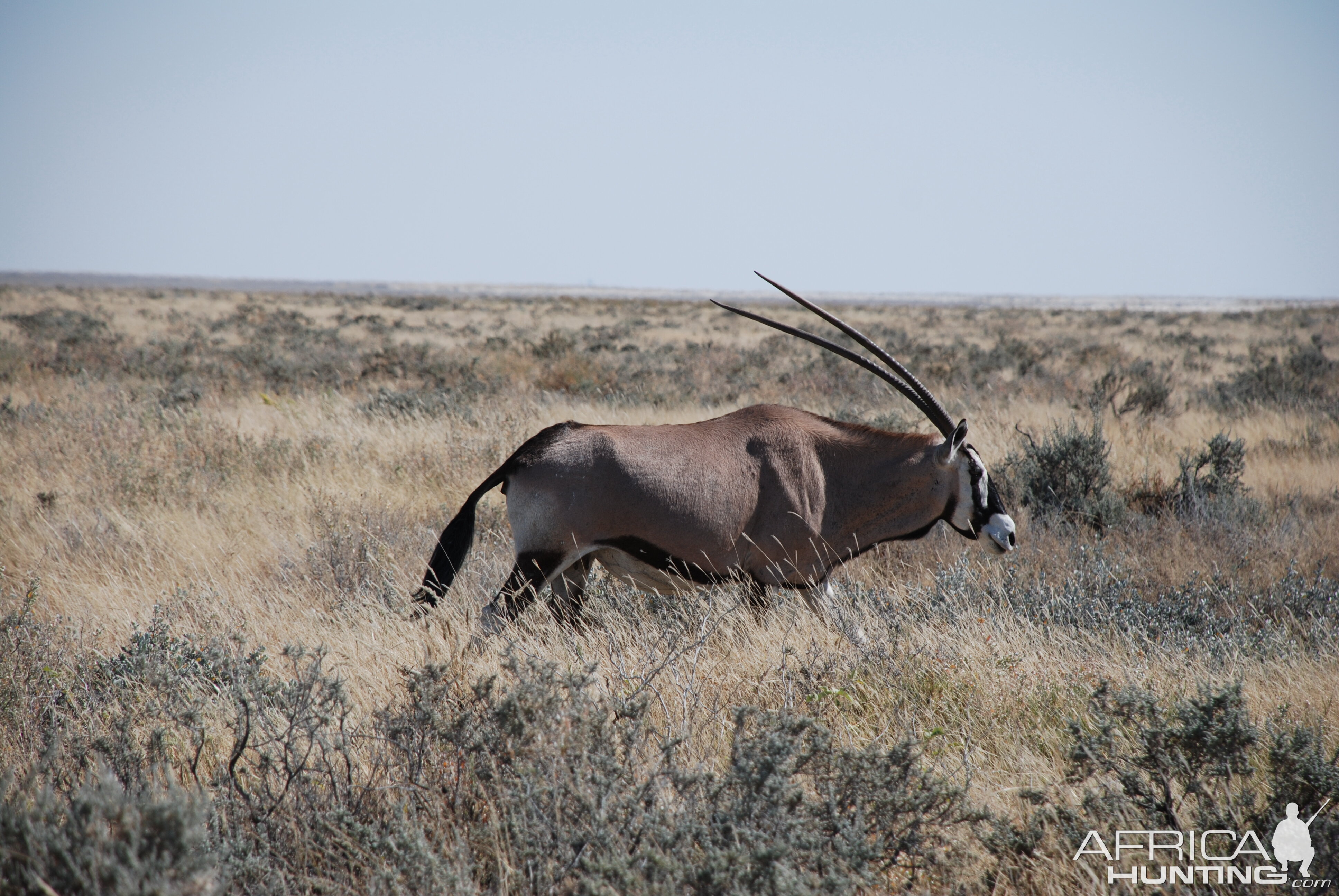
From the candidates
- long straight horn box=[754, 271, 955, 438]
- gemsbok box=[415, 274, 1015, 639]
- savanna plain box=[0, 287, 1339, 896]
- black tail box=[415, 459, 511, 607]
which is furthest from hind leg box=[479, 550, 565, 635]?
long straight horn box=[754, 271, 955, 438]

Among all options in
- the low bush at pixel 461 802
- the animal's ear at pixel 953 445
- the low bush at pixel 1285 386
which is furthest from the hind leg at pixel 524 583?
the low bush at pixel 1285 386

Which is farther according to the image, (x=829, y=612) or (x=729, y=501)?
(x=829, y=612)

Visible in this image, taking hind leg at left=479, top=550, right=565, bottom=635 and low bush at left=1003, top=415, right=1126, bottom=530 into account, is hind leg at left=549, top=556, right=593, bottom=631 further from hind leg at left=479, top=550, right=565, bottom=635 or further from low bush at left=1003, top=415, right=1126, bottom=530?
low bush at left=1003, top=415, right=1126, bottom=530

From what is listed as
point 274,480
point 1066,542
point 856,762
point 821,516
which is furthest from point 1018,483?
point 274,480

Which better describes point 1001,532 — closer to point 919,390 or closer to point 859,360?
point 919,390

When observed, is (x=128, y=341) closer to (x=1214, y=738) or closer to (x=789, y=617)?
(x=789, y=617)

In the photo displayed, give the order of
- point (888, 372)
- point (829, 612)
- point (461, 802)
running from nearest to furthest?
point (461, 802) → point (829, 612) → point (888, 372)

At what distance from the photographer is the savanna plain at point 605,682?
2357 mm

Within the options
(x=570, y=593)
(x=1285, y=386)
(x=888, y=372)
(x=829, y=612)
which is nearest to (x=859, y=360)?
(x=888, y=372)

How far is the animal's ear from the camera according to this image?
4.79 metres

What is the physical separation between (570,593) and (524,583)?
51 cm

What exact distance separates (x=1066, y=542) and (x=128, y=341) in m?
21.9

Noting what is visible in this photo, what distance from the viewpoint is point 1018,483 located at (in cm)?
760

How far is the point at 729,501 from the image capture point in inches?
176
